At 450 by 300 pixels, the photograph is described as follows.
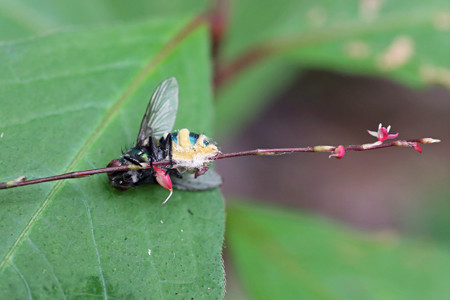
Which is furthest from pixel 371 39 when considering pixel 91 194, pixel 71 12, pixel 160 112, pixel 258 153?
pixel 71 12

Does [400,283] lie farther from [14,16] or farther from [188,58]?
[14,16]

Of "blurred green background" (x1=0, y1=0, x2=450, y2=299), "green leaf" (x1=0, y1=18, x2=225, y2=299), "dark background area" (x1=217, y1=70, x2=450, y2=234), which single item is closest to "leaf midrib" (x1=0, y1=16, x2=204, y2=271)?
"green leaf" (x1=0, y1=18, x2=225, y2=299)

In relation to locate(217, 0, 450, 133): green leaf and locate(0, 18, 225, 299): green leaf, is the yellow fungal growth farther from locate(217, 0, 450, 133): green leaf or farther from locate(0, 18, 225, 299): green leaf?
locate(217, 0, 450, 133): green leaf

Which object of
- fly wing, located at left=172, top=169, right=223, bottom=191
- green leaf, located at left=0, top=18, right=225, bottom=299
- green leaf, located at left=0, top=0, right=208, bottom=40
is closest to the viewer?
green leaf, located at left=0, top=18, right=225, bottom=299

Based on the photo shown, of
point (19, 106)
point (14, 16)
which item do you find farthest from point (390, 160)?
point (19, 106)

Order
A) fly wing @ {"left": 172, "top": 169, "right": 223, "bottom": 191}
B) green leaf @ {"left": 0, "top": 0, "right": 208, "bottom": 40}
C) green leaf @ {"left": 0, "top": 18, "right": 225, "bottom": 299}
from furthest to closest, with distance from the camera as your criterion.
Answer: green leaf @ {"left": 0, "top": 0, "right": 208, "bottom": 40}, fly wing @ {"left": 172, "top": 169, "right": 223, "bottom": 191}, green leaf @ {"left": 0, "top": 18, "right": 225, "bottom": 299}

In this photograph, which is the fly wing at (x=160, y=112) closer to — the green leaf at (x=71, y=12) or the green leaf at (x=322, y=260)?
the green leaf at (x=322, y=260)
